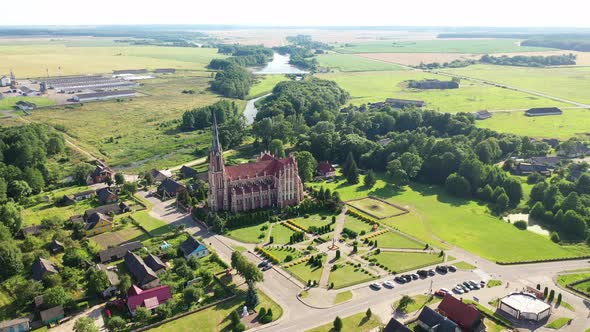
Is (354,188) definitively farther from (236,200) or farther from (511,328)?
(511,328)

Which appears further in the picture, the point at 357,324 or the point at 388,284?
the point at 388,284

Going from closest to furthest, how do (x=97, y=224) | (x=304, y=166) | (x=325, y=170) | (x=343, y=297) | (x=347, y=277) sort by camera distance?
(x=343, y=297) → (x=347, y=277) → (x=97, y=224) → (x=304, y=166) → (x=325, y=170)

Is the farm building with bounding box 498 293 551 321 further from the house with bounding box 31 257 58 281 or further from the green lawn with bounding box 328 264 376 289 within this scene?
the house with bounding box 31 257 58 281

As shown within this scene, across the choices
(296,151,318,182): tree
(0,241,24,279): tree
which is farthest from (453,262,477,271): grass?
(0,241,24,279): tree

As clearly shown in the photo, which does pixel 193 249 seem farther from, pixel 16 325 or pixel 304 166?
pixel 304 166

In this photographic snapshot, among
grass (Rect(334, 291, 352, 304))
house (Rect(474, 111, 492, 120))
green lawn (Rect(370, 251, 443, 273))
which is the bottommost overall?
grass (Rect(334, 291, 352, 304))

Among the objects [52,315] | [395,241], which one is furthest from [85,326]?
[395,241]

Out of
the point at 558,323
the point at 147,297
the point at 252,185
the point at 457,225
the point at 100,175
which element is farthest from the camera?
the point at 100,175

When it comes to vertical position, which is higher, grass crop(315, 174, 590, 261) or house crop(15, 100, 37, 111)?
house crop(15, 100, 37, 111)
